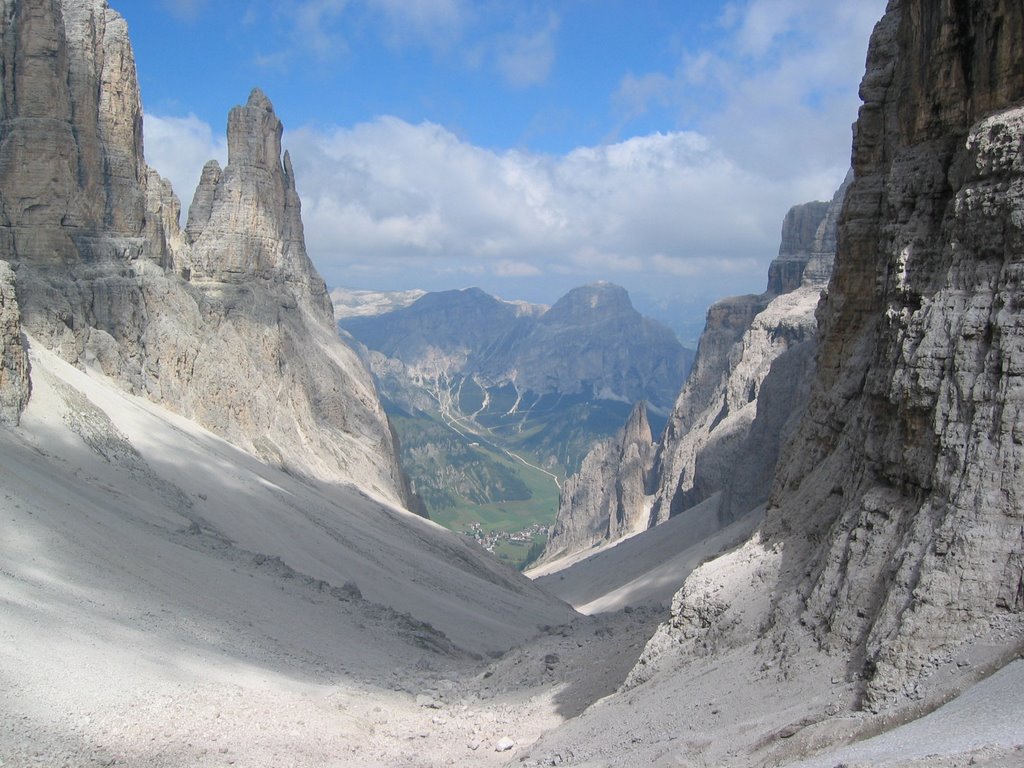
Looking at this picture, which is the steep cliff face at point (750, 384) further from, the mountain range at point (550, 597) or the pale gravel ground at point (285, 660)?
the pale gravel ground at point (285, 660)

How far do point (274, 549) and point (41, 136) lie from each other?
24467 millimetres

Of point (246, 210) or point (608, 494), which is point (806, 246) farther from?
point (246, 210)

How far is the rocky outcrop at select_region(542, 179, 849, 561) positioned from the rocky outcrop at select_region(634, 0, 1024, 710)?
2711 cm

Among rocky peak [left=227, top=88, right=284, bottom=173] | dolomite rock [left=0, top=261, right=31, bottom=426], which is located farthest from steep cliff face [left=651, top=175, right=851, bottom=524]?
rocky peak [left=227, top=88, right=284, bottom=173]

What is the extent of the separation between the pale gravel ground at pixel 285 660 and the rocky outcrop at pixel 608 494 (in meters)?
43.7

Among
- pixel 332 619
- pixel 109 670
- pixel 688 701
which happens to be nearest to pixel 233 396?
pixel 332 619

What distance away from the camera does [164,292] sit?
44.7m

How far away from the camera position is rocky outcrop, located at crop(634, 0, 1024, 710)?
29.3ft

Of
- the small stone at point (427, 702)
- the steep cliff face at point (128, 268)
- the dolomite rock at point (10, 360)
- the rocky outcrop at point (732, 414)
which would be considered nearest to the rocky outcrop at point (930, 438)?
the small stone at point (427, 702)

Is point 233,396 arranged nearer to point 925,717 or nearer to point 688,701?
point 688,701

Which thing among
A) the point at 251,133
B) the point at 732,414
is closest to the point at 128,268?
the point at 251,133

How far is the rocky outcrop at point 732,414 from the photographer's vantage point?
46.7m

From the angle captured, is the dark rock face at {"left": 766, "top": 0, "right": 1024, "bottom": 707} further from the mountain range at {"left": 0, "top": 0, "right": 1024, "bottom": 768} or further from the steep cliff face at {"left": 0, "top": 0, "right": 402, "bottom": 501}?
the steep cliff face at {"left": 0, "top": 0, "right": 402, "bottom": 501}

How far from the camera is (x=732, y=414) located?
58531 mm
